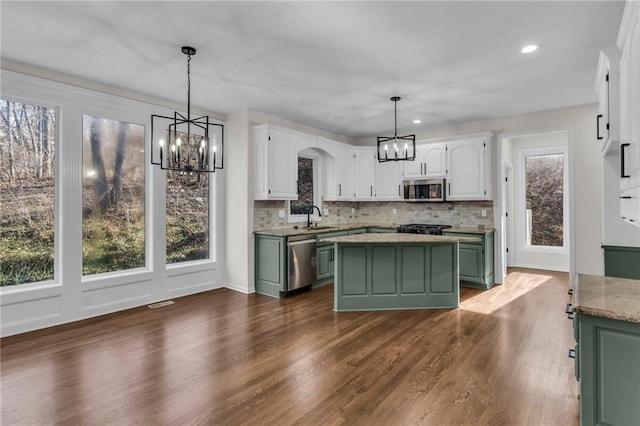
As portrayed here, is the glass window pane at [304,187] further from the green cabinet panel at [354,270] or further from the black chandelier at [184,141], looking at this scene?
the green cabinet panel at [354,270]

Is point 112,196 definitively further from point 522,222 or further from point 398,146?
point 522,222

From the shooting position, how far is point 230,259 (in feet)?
17.6

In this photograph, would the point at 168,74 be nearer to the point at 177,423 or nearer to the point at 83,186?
the point at 83,186

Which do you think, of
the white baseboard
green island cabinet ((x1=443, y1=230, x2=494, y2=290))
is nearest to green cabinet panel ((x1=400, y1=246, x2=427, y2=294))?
green island cabinet ((x1=443, y1=230, x2=494, y2=290))

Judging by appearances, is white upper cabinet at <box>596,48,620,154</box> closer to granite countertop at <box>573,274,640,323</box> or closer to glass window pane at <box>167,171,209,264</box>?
granite countertop at <box>573,274,640,323</box>

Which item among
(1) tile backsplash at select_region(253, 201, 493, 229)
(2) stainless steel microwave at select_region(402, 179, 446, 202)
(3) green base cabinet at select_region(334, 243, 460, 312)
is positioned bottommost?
(3) green base cabinet at select_region(334, 243, 460, 312)

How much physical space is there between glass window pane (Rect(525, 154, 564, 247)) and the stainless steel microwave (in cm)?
239

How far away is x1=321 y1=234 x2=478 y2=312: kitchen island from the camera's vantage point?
13.8 ft

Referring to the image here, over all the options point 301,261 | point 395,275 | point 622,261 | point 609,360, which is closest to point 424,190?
point 395,275

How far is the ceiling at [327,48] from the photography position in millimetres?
2494

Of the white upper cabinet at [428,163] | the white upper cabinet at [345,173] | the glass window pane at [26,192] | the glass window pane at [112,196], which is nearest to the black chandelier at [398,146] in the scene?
the white upper cabinet at [428,163]

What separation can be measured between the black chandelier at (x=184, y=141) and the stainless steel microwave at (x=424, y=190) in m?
3.31

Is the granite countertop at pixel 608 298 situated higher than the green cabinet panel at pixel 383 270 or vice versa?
the granite countertop at pixel 608 298

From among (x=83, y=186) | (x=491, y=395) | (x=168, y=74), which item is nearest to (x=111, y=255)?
(x=83, y=186)
